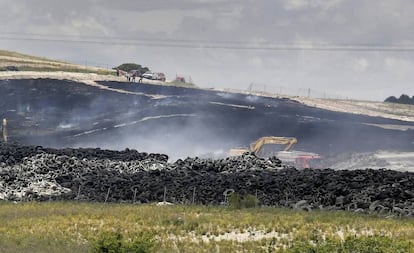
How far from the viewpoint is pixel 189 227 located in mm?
35969

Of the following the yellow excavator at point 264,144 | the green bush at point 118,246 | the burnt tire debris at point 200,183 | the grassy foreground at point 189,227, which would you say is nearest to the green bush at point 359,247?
the green bush at point 118,246

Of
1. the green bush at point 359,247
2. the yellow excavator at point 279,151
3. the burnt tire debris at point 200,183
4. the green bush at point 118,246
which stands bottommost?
the yellow excavator at point 279,151

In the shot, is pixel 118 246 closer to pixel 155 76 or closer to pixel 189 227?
pixel 189 227

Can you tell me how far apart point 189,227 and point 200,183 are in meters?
15.7

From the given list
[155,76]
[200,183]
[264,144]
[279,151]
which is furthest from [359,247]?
[155,76]

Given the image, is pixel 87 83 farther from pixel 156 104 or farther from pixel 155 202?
pixel 155 202

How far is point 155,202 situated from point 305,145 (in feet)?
154

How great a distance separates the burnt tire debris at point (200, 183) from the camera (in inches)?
1762

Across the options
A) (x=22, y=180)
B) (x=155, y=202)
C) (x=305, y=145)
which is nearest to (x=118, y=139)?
(x=305, y=145)

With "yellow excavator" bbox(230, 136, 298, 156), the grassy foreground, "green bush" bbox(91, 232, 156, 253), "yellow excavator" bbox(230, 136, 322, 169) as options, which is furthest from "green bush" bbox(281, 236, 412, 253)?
"yellow excavator" bbox(230, 136, 298, 156)

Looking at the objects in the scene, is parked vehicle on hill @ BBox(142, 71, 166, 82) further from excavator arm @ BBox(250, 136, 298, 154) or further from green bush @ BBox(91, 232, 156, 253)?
green bush @ BBox(91, 232, 156, 253)

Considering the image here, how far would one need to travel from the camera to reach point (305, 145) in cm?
9244

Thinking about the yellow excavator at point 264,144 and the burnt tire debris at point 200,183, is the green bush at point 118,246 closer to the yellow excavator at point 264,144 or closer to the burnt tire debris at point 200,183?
the burnt tire debris at point 200,183

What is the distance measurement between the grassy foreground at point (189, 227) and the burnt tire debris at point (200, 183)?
461 cm
